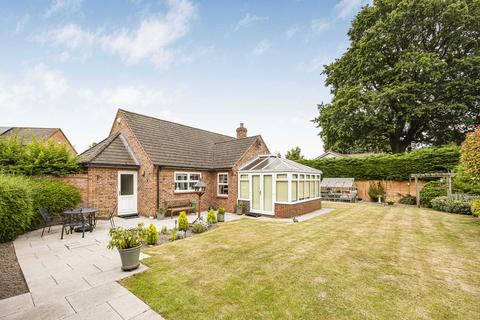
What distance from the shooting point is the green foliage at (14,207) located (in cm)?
722

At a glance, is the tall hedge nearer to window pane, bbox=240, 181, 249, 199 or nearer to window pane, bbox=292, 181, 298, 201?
window pane, bbox=292, 181, 298, 201

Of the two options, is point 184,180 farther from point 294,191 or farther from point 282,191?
point 294,191

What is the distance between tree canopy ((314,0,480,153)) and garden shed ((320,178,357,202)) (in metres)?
5.22

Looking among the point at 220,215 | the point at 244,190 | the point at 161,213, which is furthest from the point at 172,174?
the point at 244,190

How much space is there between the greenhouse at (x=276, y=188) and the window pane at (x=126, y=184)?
21.6 ft

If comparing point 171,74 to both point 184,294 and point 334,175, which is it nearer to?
point 184,294

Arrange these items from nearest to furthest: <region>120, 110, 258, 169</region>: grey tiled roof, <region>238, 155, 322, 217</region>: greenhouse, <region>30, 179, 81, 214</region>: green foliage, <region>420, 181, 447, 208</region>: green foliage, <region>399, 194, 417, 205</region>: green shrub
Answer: <region>30, 179, 81, 214</region>: green foliage → <region>238, 155, 322, 217</region>: greenhouse → <region>120, 110, 258, 169</region>: grey tiled roof → <region>420, 181, 447, 208</region>: green foliage → <region>399, 194, 417, 205</region>: green shrub

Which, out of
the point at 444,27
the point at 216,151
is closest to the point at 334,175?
the point at 216,151

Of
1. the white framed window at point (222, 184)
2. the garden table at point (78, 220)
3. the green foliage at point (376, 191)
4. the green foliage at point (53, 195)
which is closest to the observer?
the garden table at point (78, 220)

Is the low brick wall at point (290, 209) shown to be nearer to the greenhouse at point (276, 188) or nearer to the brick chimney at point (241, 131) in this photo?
the greenhouse at point (276, 188)

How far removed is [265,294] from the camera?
13.4 feet

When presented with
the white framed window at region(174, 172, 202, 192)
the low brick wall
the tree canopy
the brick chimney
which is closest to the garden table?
the white framed window at region(174, 172, 202, 192)

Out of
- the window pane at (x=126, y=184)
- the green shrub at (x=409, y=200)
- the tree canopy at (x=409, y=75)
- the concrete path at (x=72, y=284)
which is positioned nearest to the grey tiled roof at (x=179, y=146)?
the window pane at (x=126, y=184)

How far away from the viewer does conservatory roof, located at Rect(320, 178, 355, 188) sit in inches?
801
